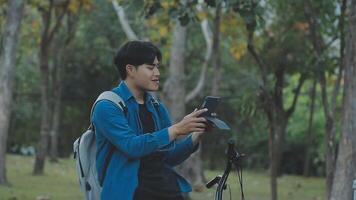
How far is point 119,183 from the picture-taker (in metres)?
4.39

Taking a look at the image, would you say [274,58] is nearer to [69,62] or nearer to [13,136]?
[69,62]

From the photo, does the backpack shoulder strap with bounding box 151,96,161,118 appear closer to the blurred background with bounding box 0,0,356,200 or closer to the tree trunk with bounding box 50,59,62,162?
the blurred background with bounding box 0,0,356,200

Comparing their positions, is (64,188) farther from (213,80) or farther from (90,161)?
(90,161)

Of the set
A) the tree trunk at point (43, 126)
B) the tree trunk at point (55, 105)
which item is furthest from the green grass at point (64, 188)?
the tree trunk at point (55, 105)

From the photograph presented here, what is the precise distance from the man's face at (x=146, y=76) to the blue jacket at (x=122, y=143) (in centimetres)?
8

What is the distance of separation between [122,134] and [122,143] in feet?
0.16

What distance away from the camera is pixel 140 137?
431 centimetres

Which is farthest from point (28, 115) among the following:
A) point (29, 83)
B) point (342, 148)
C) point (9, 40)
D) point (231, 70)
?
point (342, 148)

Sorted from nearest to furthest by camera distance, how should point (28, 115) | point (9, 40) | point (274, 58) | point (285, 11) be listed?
point (274, 58) < point (9, 40) < point (285, 11) < point (28, 115)

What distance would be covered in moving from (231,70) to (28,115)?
29.4 feet

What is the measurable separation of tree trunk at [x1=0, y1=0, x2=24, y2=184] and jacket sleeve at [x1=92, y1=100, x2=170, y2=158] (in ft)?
33.1

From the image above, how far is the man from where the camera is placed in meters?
4.32

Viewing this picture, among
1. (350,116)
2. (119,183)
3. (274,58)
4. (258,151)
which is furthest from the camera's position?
(258,151)

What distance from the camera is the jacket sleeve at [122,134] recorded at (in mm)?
4305
